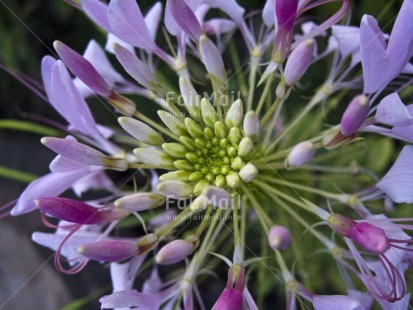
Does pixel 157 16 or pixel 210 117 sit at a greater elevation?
pixel 157 16

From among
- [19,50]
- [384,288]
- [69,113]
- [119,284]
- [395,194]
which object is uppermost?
[19,50]

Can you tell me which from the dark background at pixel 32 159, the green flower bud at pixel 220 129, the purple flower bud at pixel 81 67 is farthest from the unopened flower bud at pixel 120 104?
the dark background at pixel 32 159

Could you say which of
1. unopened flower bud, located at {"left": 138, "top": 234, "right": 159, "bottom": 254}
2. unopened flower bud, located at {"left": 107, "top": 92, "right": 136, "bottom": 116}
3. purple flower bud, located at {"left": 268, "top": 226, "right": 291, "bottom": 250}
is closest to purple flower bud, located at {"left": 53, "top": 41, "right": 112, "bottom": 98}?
unopened flower bud, located at {"left": 107, "top": 92, "right": 136, "bottom": 116}

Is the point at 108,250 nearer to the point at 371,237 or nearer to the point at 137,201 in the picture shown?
the point at 137,201

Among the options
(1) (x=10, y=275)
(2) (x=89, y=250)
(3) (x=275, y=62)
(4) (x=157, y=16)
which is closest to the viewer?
(2) (x=89, y=250)

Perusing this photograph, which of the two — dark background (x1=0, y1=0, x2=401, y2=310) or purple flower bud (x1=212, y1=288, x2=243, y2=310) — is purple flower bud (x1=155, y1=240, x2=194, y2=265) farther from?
dark background (x1=0, y1=0, x2=401, y2=310)

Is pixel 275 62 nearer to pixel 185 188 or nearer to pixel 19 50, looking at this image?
pixel 185 188

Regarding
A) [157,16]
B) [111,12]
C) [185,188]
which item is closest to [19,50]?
[157,16]
